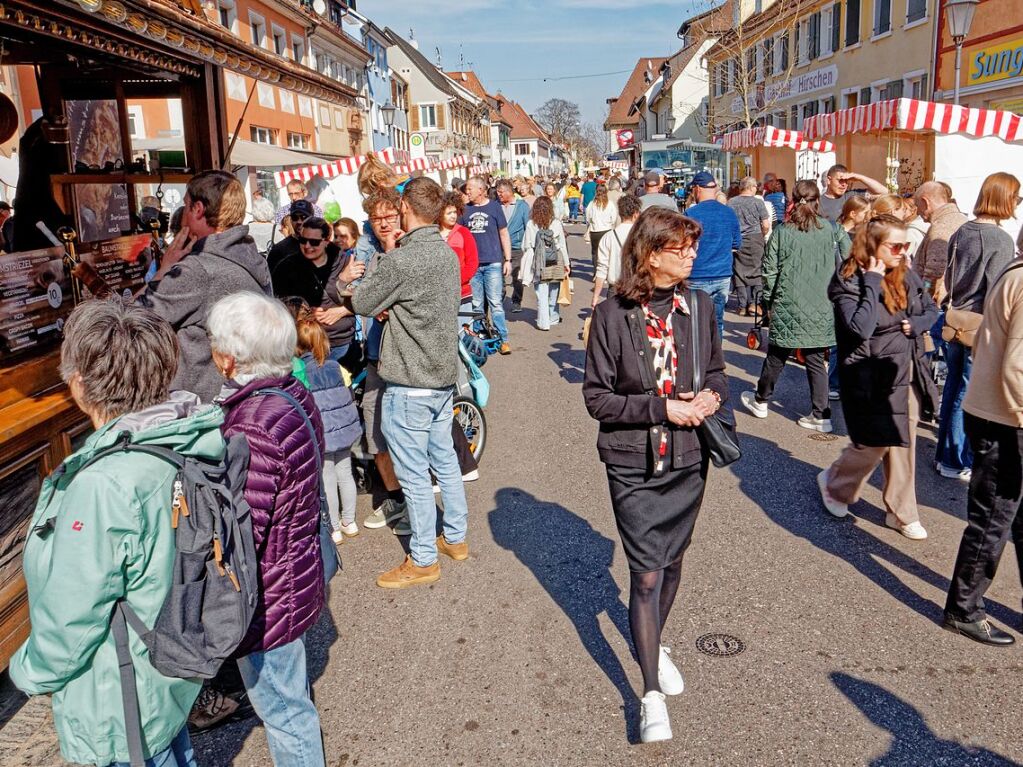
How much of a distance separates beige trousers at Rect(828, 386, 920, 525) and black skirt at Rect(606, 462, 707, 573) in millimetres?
2061

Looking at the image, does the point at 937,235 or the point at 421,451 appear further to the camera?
the point at 937,235

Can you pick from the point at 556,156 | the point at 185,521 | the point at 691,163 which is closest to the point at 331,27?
the point at 691,163

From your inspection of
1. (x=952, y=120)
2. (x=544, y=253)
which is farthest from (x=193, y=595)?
(x=952, y=120)

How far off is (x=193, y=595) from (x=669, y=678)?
6.72ft

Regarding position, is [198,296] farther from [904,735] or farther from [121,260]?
[904,735]

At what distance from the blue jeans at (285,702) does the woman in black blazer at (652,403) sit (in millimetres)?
1210

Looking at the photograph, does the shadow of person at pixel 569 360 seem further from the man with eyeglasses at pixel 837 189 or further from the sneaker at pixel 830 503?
the sneaker at pixel 830 503

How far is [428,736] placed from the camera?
3.27m

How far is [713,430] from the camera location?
3160mm

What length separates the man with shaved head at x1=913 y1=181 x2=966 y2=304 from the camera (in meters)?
6.67

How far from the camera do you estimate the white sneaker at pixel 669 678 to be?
3.40m

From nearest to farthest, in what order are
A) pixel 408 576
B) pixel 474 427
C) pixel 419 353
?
pixel 419 353 < pixel 408 576 < pixel 474 427

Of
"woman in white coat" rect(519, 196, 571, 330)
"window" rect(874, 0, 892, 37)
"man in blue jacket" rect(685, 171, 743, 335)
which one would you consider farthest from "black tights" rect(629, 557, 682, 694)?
"window" rect(874, 0, 892, 37)

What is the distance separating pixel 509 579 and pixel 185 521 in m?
2.69
